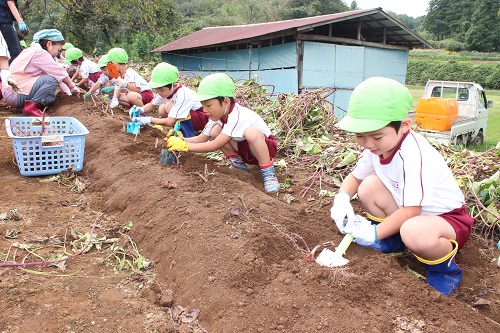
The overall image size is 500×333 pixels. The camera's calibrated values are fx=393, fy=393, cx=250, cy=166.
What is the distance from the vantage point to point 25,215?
105 inches

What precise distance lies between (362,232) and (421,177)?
16.4 inches

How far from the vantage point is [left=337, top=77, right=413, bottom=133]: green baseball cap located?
176 cm

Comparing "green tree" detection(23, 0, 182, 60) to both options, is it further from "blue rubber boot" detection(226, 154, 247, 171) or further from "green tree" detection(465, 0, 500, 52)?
"green tree" detection(465, 0, 500, 52)

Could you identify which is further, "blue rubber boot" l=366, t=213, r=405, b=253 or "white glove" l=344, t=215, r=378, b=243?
"blue rubber boot" l=366, t=213, r=405, b=253

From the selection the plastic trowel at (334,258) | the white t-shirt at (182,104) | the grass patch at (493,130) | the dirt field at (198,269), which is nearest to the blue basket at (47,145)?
the dirt field at (198,269)

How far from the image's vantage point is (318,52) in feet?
32.6

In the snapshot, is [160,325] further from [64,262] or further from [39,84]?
[39,84]

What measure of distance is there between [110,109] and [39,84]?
0.97 meters

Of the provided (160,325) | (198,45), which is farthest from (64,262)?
(198,45)

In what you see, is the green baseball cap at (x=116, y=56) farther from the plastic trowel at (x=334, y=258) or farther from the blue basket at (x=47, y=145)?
the plastic trowel at (x=334, y=258)

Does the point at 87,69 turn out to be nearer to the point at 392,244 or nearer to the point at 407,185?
the point at 392,244

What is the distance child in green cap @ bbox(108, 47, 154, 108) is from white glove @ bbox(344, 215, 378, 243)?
4203 millimetres

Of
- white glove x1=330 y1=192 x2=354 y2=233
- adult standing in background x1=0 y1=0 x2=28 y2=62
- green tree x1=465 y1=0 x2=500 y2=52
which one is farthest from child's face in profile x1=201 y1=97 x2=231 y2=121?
green tree x1=465 y1=0 x2=500 y2=52

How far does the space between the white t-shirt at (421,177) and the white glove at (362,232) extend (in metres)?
0.21
